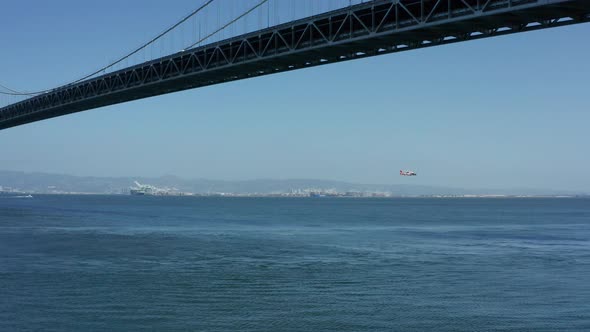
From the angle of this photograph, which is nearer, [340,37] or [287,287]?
[287,287]

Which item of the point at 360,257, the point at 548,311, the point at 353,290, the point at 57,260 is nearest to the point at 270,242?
the point at 360,257

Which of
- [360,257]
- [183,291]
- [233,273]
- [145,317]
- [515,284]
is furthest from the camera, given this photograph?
[360,257]

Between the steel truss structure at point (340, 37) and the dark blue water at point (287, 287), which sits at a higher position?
the steel truss structure at point (340, 37)

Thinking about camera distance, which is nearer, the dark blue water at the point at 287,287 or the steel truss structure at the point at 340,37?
the dark blue water at the point at 287,287

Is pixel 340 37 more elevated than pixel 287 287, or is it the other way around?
pixel 340 37

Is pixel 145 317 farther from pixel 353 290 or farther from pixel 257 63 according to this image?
pixel 257 63

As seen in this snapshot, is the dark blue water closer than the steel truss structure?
Yes

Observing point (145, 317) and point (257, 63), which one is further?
point (257, 63)

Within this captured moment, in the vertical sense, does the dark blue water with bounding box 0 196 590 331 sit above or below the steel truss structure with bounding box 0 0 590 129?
below
